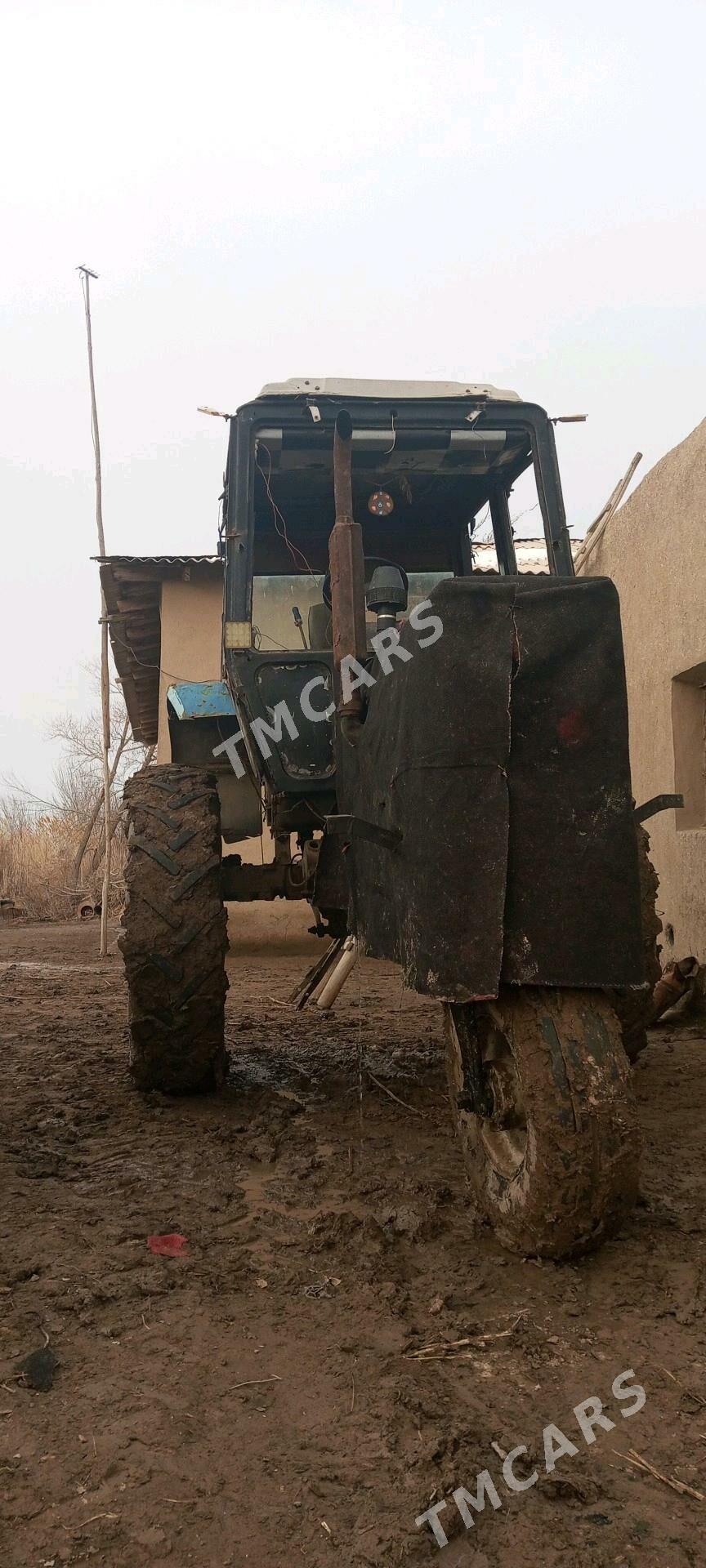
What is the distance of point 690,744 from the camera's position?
6.07 m

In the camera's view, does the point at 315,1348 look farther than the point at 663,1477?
Yes

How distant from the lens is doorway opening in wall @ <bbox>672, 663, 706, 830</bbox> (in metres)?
6.04

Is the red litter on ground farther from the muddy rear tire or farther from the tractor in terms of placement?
the muddy rear tire

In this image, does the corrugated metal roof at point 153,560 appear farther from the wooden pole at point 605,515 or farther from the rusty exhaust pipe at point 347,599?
the rusty exhaust pipe at point 347,599

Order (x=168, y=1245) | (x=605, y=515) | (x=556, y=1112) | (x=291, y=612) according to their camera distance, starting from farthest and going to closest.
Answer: (x=605, y=515)
(x=291, y=612)
(x=168, y=1245)
(x=556, y=1112)

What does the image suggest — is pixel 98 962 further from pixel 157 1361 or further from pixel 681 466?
pixel 157 1361

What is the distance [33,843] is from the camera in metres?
22.9

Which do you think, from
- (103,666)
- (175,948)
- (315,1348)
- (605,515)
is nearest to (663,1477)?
(315,1348)

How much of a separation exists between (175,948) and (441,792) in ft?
6.03

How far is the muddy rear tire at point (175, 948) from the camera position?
13.3 feet

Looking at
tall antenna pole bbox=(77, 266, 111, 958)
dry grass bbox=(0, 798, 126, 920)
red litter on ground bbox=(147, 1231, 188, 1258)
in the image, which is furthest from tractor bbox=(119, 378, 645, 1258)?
dry grass bbox=(0, 798, 126, 920)

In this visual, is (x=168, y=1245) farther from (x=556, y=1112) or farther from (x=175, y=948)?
(x=175, y=948)

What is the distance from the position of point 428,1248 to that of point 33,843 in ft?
69.9

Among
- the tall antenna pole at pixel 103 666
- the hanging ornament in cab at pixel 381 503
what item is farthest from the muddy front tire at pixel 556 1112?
the tall antenna pole at pixel 103 666
